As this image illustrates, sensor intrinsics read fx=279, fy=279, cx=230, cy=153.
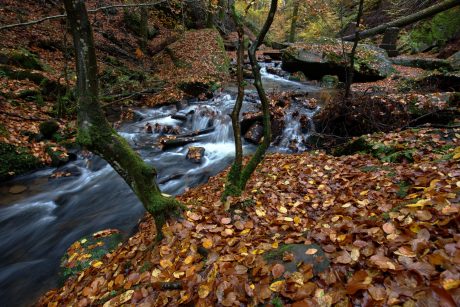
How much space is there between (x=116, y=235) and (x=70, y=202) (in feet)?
8.76

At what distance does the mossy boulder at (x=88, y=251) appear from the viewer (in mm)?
4484

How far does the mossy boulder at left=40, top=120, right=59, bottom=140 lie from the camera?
351 inches

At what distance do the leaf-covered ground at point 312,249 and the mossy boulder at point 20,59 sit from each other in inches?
395

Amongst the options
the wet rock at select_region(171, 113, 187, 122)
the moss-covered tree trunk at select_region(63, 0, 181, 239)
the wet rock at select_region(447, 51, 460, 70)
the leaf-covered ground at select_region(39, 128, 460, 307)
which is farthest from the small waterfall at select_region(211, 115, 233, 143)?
the wet rock at select_region(447, 51, 460, 70)

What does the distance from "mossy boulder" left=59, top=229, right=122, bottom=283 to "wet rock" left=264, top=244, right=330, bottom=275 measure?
2924 mm

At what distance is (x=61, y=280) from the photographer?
172 inches

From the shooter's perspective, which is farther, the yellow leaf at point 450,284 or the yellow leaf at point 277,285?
the yellow leaf at point 277,285

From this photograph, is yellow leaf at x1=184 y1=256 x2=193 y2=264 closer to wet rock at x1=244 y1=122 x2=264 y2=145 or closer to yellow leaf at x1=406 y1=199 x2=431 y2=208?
yellow leaf at x1=406 y1=199 x2=431 y2=208

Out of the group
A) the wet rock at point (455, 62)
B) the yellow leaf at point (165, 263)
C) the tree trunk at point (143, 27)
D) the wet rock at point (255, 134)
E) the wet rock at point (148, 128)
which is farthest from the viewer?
the tree trunk at point (143, 27)

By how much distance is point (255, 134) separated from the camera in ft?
32.5

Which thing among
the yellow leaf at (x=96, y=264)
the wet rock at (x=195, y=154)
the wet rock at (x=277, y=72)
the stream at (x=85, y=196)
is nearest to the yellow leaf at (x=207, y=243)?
the yellow leaf at (x=96, y=264)

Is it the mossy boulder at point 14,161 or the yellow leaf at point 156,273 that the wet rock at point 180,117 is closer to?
the mossy boulder at point 14,161

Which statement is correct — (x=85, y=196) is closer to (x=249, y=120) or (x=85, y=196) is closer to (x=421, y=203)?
(x=249, y=120)

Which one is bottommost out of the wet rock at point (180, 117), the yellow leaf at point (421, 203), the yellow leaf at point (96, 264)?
the yellow leaf at point (96, 264)
